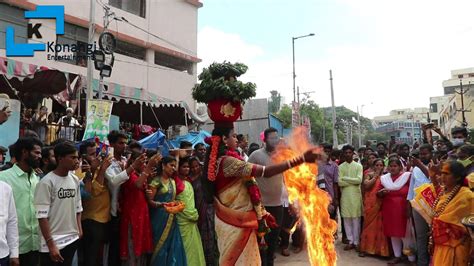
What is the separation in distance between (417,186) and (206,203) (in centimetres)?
344

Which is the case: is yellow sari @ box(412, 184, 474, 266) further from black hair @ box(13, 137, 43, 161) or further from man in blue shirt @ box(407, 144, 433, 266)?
black hair @ box(13, 137, 43, 161)

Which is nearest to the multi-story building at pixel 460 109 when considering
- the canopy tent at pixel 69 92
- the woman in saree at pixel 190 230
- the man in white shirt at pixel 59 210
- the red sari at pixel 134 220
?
the canopy tent at pixel 69 92

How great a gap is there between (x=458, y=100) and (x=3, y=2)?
43873 mm

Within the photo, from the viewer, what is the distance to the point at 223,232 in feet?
12.5

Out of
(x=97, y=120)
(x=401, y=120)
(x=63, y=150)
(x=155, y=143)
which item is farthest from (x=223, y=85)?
(x=401, y=120)

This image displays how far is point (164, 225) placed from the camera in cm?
561

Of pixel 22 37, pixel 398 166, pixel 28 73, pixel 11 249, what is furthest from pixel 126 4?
pixel 11 249

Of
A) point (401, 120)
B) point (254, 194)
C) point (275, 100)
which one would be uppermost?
point (275, 100)

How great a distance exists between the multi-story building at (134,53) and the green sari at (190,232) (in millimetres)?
6508

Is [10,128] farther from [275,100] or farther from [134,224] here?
[275,100]

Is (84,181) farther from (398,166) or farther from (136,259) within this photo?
(398,166)

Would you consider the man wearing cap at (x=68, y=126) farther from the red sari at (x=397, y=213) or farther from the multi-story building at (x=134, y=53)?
the red sari at (x=397, y=213)

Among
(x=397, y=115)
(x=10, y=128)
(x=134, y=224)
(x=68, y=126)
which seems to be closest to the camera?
(x=134, y=224)

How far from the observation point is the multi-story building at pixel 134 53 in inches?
525
